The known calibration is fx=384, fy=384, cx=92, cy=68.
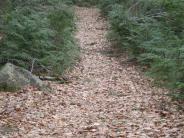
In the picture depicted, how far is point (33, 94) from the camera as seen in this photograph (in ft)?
27.9

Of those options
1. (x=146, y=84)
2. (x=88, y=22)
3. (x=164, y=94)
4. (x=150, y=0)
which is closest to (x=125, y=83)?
(x=146, y=84)

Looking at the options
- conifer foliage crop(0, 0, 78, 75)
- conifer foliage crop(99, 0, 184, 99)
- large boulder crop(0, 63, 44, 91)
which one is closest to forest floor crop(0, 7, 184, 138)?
large boulder crop(0, 63, 44, 91)

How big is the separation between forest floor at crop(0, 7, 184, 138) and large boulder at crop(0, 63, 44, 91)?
0.25 m

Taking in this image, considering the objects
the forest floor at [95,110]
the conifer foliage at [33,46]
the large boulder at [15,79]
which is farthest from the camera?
the conifer foliage at [33,46]

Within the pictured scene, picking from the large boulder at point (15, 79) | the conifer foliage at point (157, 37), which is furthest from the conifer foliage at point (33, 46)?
the conifer foliage at point (157, 37)

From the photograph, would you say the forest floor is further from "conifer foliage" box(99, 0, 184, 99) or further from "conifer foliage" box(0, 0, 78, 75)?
"conifer foliage" box(0, 0, 78, 75)

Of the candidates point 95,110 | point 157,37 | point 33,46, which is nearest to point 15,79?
point 33,46

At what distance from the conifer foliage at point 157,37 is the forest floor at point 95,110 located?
45 cm

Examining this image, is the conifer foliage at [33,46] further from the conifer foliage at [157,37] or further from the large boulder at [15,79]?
the conifer foliage at [157,37]

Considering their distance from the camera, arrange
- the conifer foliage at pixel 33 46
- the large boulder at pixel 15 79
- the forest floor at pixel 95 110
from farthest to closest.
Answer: the conifer foliage at pixel 33 46 < the large boulder at pixel 15 79 < the forest floor at pixel 95 110

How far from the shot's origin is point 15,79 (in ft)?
28.5

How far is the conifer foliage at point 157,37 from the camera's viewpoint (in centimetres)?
859

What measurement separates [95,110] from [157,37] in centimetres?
488

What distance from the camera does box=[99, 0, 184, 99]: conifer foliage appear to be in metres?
8.59
